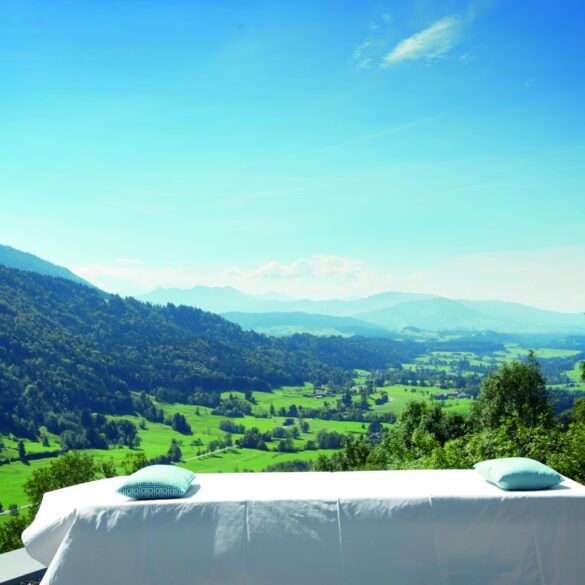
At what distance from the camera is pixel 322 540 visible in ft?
17.2

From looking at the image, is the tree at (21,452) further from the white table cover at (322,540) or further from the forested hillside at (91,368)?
the white table cover at (322,540)

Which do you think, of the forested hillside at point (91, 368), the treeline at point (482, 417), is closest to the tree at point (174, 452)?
the forested hillside at point (91, 368)

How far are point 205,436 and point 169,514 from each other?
112283 millimetres

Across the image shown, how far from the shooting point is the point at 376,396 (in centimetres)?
14825

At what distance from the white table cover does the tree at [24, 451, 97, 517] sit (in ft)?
48.6

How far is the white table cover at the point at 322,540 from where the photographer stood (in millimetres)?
5164

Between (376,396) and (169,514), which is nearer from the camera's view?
(169,514)

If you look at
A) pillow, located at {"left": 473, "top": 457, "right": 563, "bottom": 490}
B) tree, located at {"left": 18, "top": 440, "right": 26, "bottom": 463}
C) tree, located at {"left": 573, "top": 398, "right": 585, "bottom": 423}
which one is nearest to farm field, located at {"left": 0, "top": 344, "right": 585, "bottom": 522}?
tree, located at {"left": 18, "top": 440, "right": 26, "bottom": 463}

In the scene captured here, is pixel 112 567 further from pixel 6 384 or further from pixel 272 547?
pixel 6 384

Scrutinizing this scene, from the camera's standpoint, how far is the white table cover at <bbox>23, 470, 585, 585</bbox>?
5.16 meters

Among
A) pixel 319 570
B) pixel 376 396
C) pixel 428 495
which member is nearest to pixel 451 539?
pixel 428 495

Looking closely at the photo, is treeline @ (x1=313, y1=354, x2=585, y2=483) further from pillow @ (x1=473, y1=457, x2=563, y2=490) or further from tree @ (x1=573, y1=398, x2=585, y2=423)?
pillow @ (x1=473, y1=457, x2=563, y2=490)

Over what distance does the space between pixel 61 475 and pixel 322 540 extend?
55.3 feet

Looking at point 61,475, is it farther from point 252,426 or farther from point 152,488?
point 252,426
